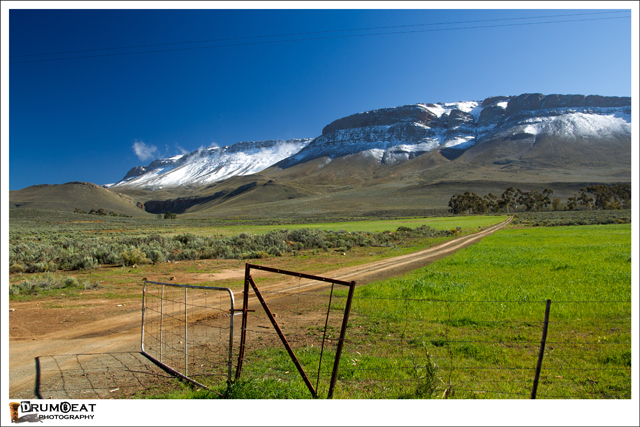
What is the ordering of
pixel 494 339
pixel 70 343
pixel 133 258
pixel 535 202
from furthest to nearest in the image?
pixel 535 202
pixel 133 258
pixel 70 343
pixel 494 339

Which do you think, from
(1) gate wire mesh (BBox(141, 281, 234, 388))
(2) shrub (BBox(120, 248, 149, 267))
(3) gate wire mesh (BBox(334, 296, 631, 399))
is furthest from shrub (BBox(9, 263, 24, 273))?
(3) gate wire mesh (BBox(334, 296, 631, 399))

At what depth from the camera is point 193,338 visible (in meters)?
8.41

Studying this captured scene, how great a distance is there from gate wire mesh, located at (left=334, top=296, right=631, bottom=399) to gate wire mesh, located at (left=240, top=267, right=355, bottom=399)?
47 cm

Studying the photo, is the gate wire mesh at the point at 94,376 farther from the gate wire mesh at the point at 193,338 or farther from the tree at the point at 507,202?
the tree at the point at 507,202

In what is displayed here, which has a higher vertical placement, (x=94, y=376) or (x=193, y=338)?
(x=94, y=376)

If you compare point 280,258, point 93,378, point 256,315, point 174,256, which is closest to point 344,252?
point 280,258

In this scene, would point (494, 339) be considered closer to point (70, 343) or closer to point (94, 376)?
point (94, 376)

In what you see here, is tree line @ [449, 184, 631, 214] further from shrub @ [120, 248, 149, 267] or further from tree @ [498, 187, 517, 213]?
shrub @ [120, 248, 149, 267]

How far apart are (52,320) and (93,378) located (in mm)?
5369

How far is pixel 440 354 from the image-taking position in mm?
6910

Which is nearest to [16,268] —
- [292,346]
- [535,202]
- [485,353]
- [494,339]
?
[292,346]

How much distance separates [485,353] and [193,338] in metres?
6.78

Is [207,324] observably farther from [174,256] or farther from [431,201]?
[431,201]

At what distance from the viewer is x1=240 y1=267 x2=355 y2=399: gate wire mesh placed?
528 centimetres
